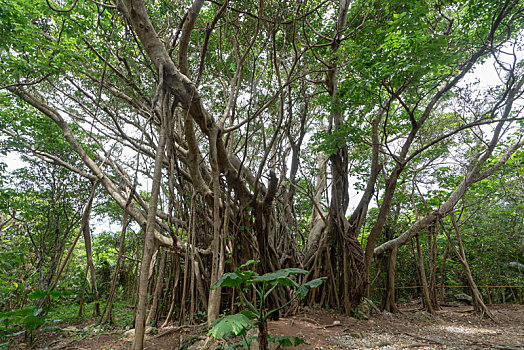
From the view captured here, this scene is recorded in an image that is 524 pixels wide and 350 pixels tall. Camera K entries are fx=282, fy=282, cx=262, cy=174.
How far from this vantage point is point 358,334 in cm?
395

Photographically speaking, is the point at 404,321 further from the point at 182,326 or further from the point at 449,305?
the point at 182,326

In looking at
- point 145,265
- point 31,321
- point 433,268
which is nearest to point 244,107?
point 145,265

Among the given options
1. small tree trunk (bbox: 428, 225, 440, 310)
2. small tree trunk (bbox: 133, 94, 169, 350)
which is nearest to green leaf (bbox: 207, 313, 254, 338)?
small tree trunk (bbox: 133, 94, 169, 350)

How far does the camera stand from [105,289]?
920 centimetres

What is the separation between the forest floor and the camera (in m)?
3.49

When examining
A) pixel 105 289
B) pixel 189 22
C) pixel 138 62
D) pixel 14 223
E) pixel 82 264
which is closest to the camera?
pixel 189 22

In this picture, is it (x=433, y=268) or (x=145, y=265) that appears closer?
(x=145, y=265)

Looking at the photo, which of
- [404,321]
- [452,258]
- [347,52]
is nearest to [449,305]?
[452,258]

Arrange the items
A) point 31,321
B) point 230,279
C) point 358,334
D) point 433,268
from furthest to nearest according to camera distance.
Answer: point 433,268 → point 358,334 → point 31,321 → point 230,279

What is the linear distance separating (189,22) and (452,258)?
9219mm

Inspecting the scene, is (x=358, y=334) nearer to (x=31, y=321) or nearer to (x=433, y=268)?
(x=433, y=268)

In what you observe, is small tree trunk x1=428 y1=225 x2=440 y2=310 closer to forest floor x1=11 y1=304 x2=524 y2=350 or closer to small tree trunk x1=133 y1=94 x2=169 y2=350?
forest floor x1=11 y1=304 x2=524 y2=350

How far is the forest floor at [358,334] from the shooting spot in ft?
11.4

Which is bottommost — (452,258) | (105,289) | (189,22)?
(105,289)
